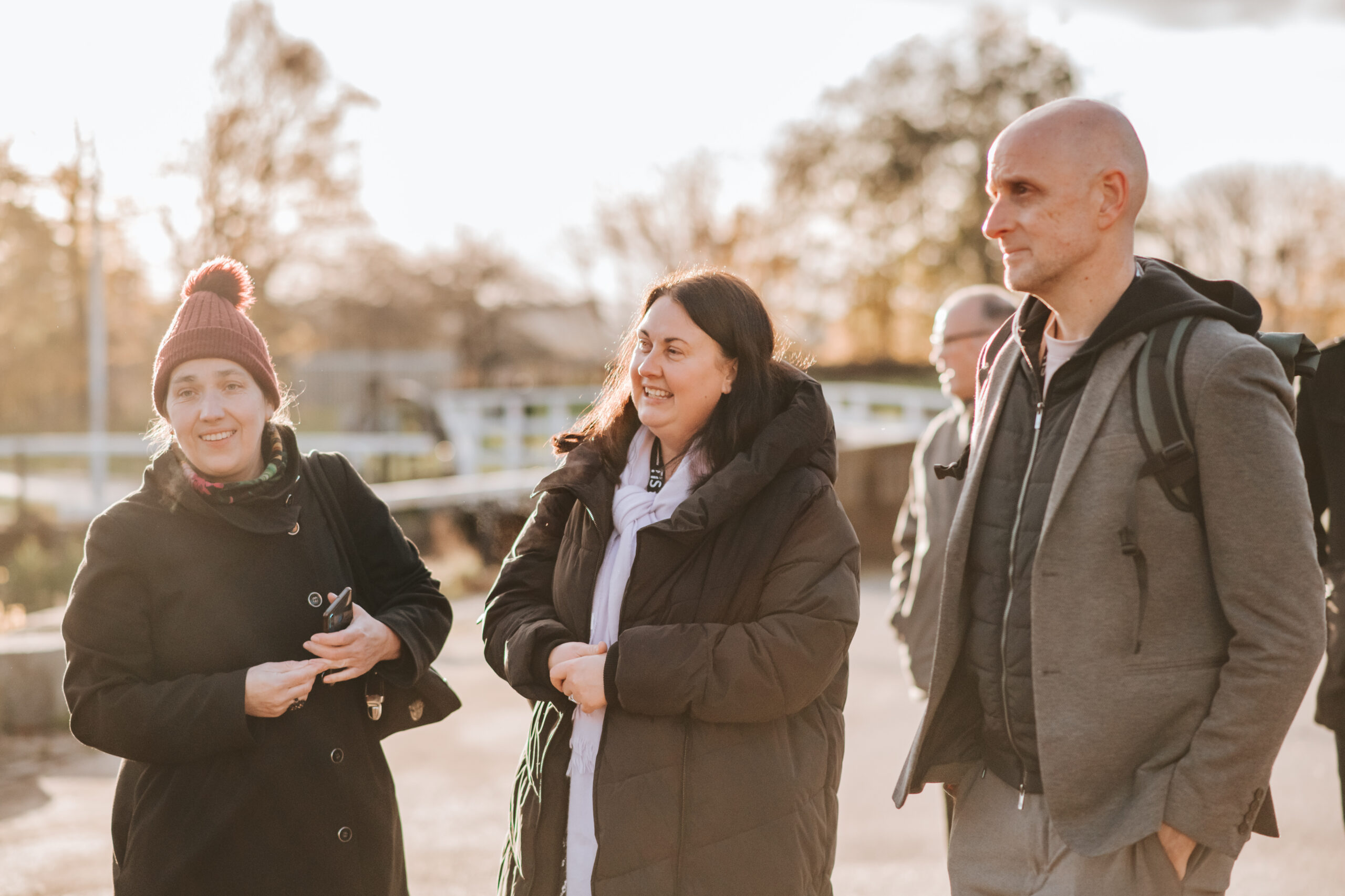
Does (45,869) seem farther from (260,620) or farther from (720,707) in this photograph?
(720,707)

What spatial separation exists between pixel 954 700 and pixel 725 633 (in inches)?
20.2

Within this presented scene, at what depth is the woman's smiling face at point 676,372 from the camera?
290 cm

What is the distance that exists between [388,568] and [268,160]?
22.0 meters

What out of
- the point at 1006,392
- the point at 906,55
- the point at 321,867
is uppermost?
the point at 906,55

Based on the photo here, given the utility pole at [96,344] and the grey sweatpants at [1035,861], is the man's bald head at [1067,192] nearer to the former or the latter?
the grey sweatpants at [1035,861]

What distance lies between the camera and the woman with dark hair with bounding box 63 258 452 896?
108 inches

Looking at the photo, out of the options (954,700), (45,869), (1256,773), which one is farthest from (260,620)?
(45,869)

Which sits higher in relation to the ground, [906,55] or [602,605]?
[906,55]

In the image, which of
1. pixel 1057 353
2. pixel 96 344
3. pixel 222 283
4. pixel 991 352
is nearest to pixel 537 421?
pixel 96 344

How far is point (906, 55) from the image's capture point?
3144 cm

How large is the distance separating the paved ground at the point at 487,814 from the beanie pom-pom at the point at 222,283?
102 inches

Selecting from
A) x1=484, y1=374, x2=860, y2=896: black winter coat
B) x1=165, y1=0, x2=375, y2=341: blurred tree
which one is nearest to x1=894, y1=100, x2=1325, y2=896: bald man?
x1=484, y1=374, x2=860, y2=896: black winter coat

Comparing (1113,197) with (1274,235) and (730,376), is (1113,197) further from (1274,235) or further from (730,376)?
(1274,235)

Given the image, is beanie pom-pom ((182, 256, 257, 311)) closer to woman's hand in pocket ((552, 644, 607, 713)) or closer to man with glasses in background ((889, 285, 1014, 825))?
woman's hand in pocket ((552, 644, 607, 713))
